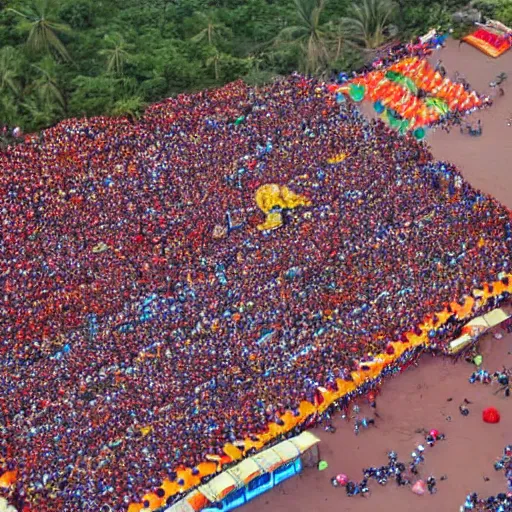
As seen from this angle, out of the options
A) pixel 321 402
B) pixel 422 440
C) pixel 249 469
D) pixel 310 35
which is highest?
pixel 310 35

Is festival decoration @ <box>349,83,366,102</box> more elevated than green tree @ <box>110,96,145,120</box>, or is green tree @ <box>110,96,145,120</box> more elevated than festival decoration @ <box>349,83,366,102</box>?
festival decoration @ <box>349,83,366,102</box>

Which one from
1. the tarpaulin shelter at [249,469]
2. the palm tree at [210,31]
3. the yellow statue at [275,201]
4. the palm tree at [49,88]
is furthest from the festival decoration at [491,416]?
the palm tree at [210,31]

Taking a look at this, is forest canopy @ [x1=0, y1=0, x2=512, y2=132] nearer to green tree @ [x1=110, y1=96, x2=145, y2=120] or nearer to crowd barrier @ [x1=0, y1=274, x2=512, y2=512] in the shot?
green tree @ [x1=110, y1=96, x2=145, y2=120]

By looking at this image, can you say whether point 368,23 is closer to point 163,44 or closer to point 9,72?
point 163,44

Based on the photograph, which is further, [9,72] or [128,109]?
[9,72]

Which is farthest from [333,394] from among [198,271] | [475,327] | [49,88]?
[49,88]

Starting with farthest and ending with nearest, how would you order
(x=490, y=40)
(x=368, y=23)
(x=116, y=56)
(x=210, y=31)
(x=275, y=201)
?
(x=368, y=23)
(x=210, y=31)
(x=490, y=40)
(x=116, y=56)
(x=275, y=201)

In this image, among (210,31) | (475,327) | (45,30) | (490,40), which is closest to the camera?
(475,327)

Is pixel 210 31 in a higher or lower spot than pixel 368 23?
lower

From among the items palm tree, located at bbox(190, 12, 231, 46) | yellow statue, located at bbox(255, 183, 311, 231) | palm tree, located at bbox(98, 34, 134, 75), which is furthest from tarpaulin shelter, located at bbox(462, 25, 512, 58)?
palm tree, located at bbox(98, 34, 134, 75)
